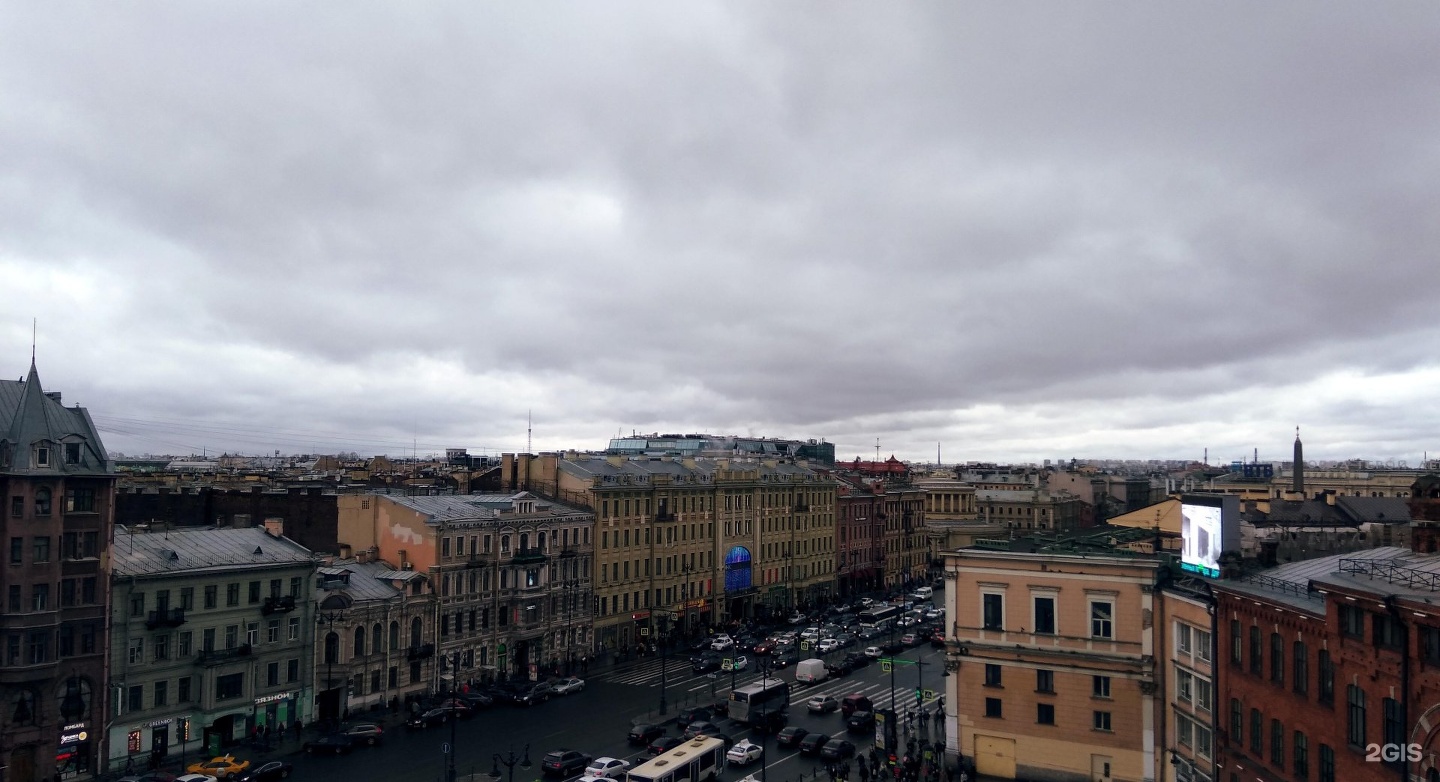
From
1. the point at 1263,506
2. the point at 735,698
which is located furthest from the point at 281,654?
the point at 1263,506

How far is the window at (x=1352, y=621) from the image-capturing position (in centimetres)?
2938

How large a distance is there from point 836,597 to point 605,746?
2589 inches

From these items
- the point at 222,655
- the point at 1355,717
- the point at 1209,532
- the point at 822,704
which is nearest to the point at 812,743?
the point at 822,704

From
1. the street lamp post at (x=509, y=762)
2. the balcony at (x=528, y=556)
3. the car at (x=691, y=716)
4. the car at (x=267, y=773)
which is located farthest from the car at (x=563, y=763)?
the balcony at (x=528, y=556)

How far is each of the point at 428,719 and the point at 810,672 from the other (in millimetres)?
27958

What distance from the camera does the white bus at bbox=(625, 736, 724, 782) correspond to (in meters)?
42.6

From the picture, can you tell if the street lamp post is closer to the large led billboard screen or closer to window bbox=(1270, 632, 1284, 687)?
window bbox=(1270, 632, 1284, 687)

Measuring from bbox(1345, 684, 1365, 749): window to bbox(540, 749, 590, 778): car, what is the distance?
34.7 meters

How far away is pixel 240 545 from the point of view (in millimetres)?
59844

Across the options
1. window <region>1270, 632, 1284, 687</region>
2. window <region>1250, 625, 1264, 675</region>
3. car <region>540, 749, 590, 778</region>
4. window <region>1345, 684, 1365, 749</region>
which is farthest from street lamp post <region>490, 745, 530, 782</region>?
window <region>1345, 684, 1365, 749</region>

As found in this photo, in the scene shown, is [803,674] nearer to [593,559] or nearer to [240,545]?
[593,559]

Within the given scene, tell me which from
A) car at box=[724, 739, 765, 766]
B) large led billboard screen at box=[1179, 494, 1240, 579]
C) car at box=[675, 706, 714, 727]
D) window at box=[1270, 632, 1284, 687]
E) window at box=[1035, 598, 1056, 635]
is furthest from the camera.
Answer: car at box=[675, 706, 714, 727]

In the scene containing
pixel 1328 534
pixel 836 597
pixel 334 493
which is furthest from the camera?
pixel 836 597

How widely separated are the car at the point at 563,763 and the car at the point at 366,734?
11314 mm
